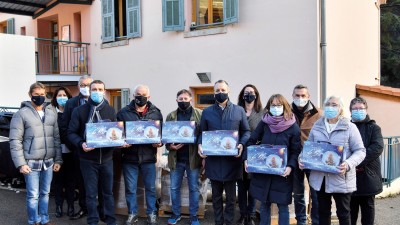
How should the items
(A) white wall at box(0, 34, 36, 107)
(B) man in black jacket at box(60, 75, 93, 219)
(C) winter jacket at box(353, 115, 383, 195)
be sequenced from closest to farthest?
(C) winter jacket at box(353, 115, 383, 195) < (B) man in black jacket at box(60, 75, 93, 219) < (A) white wall at box(0, 34, 36, 107)

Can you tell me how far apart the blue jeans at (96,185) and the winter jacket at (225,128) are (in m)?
1.30

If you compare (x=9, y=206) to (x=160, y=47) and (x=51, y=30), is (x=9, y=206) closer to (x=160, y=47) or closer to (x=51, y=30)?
(x=160, y=47)

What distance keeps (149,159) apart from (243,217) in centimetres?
150

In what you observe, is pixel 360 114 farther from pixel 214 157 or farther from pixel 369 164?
pixel 214 157

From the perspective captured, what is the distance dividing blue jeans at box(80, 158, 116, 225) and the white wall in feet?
25.1

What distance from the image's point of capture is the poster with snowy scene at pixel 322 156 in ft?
13.6

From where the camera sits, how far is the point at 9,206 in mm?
6555

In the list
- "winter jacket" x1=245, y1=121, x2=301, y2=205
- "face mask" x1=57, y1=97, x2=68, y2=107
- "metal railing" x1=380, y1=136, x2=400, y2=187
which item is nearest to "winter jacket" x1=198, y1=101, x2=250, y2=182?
"winter jacket" x1=245, y1=121, x2=301, y2=205

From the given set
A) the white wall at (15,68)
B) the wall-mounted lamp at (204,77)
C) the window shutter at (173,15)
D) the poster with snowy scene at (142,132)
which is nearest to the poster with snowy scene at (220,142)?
the poster with snowy scene at (142,132)

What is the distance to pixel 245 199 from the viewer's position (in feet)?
17.7

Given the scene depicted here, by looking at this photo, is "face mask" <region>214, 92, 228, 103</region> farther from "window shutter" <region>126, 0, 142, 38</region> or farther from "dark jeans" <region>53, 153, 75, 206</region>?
"window shutter" <region>126, 0, 142, 38</region>

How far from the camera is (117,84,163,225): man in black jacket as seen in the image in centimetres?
534

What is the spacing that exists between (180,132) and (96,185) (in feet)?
4.20

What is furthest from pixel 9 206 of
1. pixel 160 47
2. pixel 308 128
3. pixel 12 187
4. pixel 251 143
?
pixel 160 47
